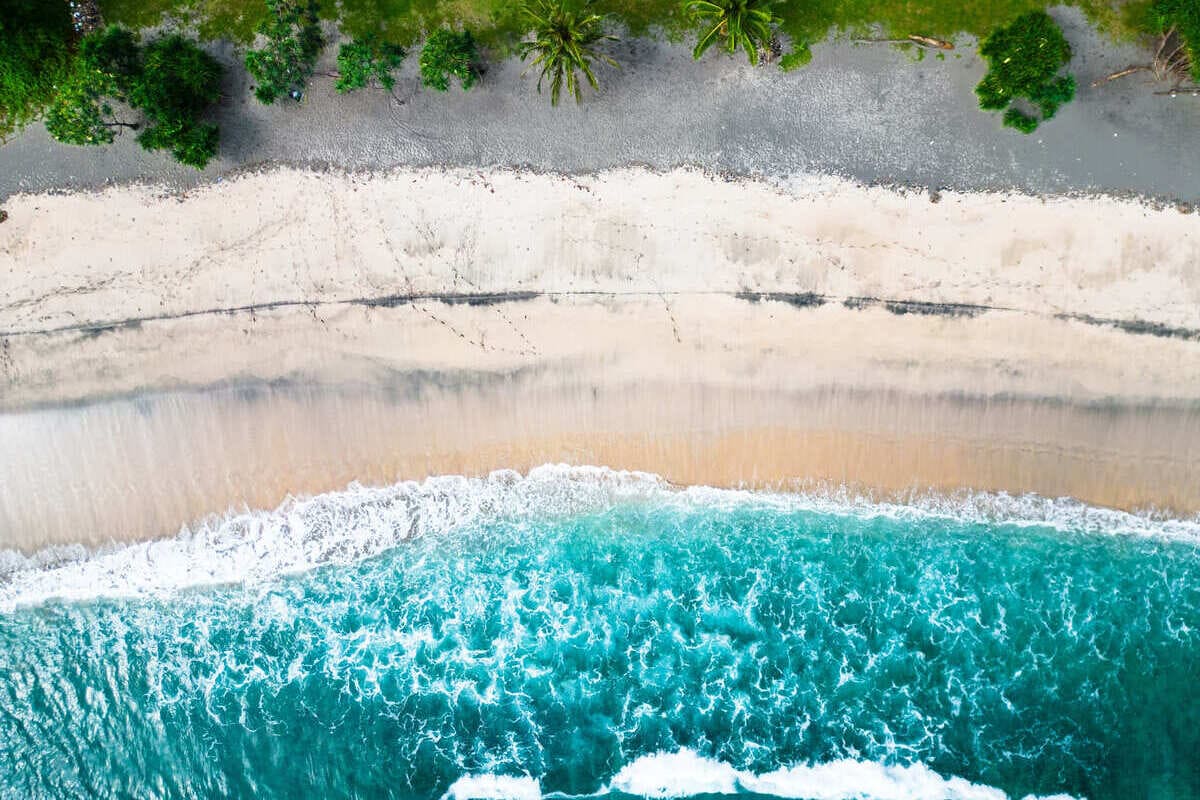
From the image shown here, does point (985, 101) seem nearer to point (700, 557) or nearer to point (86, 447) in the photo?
point (700, 557)

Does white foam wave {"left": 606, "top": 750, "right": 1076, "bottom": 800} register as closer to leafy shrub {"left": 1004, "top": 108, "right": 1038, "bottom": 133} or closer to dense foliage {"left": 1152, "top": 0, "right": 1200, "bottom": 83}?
leafy shrub {"left": 1004, "top": 108, "right": 1038, "bottom": 133}

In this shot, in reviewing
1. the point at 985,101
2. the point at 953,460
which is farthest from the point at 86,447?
the point at 985,101

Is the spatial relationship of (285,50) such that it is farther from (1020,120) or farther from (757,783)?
(757,783)

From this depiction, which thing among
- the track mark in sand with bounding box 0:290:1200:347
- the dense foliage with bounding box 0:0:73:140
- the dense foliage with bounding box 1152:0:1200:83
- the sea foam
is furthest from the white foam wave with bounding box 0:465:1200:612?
the dense foliage with bounding box 1152:0:1200:83

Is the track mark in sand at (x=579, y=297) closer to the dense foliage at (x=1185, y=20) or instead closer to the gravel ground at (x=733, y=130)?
the gravel ground at (x=733, y=130)

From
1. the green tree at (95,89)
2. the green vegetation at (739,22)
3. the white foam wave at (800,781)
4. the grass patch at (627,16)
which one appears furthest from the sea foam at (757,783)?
the green tree at (95,89)

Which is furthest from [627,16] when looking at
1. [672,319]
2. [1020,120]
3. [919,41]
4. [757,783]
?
[757,783]
